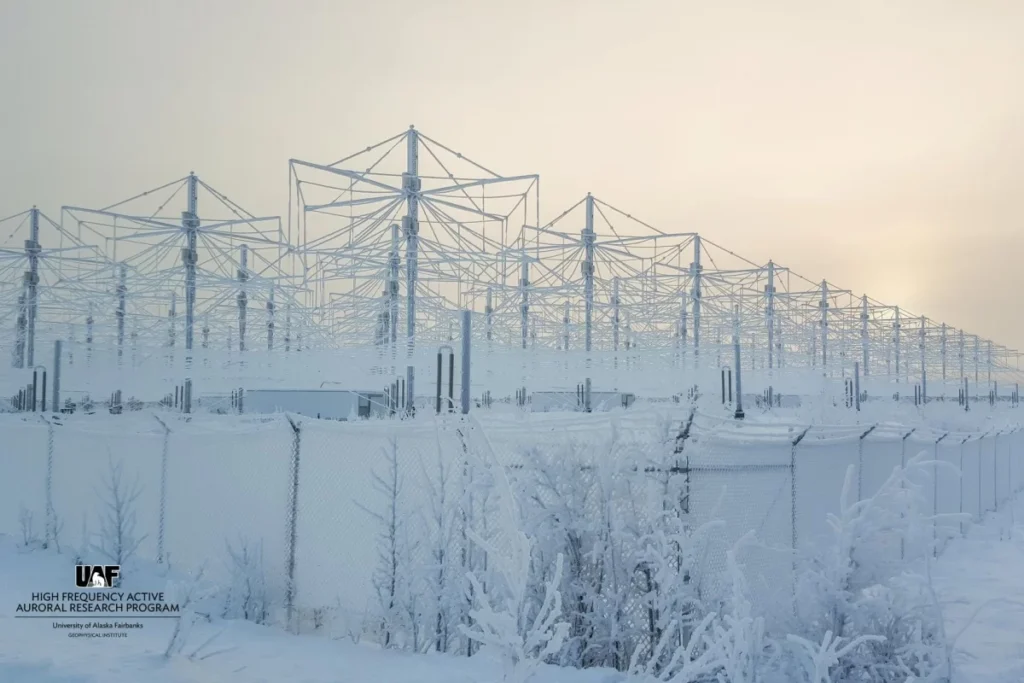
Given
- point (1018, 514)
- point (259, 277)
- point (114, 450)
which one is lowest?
point (1018, 514)

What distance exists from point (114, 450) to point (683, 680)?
774 cm

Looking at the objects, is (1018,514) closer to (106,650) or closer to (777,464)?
(777,464)

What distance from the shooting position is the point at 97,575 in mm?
8625

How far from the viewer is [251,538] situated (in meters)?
8.25

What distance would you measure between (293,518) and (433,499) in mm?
1754

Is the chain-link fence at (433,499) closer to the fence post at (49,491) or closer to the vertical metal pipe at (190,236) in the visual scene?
the fence post at (49,491)

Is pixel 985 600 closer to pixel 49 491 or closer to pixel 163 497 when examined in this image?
pixel 163 497

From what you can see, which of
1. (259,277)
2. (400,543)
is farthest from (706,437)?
(259,277)

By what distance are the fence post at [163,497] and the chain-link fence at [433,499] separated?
0.02 metres

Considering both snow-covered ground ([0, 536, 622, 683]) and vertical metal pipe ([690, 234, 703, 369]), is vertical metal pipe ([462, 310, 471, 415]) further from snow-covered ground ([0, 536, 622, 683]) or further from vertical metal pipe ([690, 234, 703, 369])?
vertical metal pipe ([690, 234, 703, 369])

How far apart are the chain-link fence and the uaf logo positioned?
432 mm

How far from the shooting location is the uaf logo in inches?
326

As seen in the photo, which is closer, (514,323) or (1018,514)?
(1018,514)

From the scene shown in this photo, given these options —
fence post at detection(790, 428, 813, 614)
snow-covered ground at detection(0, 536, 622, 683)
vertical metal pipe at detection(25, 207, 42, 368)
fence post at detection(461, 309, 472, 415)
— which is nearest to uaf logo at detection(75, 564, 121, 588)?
snow-covered ground at detection(0, 536, 622, 683)
